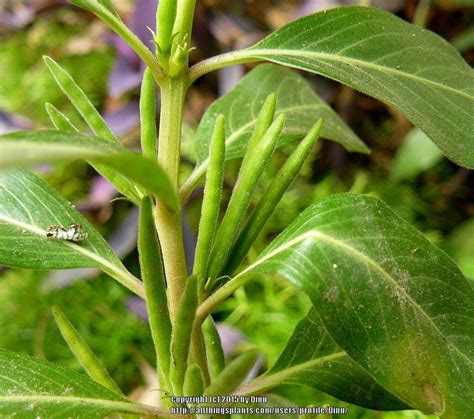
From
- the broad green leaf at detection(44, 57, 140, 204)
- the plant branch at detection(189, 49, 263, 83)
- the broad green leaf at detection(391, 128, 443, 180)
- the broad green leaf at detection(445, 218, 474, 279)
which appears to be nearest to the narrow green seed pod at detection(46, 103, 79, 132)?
the broad green leaf at detection(44, 57, 140, 204)

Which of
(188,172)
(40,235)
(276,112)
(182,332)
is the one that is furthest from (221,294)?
(188,172)

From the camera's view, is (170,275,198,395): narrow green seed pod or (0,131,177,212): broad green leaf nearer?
(0,131,177,212): broad green leaf

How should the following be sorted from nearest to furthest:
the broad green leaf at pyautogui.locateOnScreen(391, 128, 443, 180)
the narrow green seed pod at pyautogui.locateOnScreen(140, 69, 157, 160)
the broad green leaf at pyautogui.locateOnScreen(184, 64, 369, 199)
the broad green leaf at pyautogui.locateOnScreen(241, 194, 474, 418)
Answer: the broad green leaf at pyautogui.locateOnScreen(241, 194, 474, 418) < the narrow green seed pod at pyautogui.locateOnScreen(140, 69, 157, 160) < the broad green leaf at pyautogui.locateOnScreen(184, 64, 369, 199) < the broad green leaf at pyautogui.locateOnScreen(391, 128, 443, 180)

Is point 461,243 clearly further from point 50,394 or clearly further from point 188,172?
point 50,394

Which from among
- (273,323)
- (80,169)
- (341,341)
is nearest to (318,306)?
(341,341)

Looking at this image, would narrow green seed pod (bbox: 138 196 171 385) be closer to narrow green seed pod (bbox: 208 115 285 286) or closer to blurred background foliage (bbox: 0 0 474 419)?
narrow green seed pod (bbox: 208 115 285 286)
